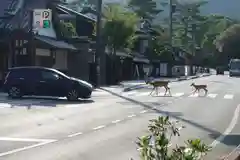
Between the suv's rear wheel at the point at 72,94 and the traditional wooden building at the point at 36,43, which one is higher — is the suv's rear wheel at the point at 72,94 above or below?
below

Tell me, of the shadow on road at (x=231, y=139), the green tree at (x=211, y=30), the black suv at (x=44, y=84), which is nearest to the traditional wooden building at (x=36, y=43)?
the black suv at (x=44, y=84)

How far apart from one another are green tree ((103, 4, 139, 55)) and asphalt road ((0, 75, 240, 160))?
890 inches

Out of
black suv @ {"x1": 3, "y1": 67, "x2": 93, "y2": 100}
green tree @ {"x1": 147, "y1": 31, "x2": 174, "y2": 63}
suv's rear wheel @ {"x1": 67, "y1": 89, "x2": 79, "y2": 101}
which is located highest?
green tree @ {"x1": 147, "y1": 31, "x2": 174, "y2": 63}

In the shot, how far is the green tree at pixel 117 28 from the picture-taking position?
45.1 m

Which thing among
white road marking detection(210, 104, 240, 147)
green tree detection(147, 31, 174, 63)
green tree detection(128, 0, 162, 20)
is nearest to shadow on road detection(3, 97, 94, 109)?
white road marking detection(210, 104, 240, 147)

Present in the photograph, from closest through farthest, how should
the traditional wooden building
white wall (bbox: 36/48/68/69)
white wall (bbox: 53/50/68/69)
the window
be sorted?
1. the window
2. the traditional wooden building
3. white wall (bbox: 36/48/68/69)
4. white wall (bbox: 53/50/68/69)

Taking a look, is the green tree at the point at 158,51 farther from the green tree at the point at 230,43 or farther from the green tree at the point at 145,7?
the green tree at the point at 230,43

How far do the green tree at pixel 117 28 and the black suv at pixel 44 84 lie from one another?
1929 centimetres

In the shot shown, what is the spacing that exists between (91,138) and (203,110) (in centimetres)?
954

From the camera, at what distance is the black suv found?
25.6 m

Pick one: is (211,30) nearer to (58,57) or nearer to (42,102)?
(58,57)

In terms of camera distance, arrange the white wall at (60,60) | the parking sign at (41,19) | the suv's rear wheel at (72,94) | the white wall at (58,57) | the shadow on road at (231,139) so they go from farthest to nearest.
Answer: the white wall at (60,60) → the white wall at (58,57) → the parking sign at (41,19) → the suv's rear wheel at (72,94) → the shadow on road at (231,139)

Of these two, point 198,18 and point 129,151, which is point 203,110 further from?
point 198,18

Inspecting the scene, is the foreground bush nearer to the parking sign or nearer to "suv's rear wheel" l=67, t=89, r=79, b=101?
"suv's rear wheel" l=67, t=89, r=79, b=101
